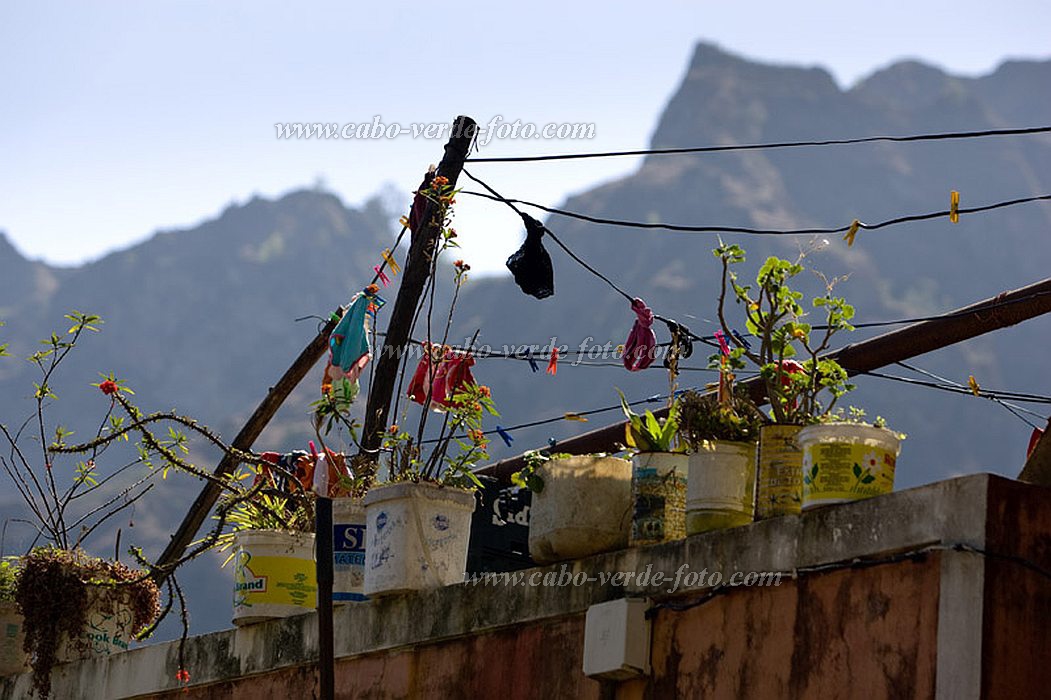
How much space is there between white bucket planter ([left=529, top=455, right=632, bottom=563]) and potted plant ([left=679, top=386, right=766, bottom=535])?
0.49 m

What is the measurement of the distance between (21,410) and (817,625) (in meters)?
159

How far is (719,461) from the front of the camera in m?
6.22

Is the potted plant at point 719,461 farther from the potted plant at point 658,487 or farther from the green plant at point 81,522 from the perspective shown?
the green plant at point 81,522

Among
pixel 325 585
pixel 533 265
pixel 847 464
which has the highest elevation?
pixel 533 265

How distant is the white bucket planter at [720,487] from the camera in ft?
20.3

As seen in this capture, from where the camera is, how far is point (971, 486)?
201 inches

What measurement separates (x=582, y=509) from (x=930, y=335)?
459 cm

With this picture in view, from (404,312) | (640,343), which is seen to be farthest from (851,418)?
(640,343)

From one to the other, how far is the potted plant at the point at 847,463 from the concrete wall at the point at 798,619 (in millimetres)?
89

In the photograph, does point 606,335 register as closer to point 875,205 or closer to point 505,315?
point 505,315

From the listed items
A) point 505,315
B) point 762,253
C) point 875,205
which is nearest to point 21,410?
point 505,315

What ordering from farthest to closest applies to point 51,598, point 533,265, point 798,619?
1. point 533,265
2. point 51,598
3. point 798,619

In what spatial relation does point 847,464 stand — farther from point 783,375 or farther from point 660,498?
point 660,498

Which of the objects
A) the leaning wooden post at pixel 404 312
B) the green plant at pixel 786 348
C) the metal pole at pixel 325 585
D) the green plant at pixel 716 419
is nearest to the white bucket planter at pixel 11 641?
the leaning wooden post at pixel 404 312
